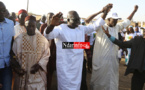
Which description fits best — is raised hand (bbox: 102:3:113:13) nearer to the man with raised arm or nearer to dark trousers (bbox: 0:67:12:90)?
the man with raised arm

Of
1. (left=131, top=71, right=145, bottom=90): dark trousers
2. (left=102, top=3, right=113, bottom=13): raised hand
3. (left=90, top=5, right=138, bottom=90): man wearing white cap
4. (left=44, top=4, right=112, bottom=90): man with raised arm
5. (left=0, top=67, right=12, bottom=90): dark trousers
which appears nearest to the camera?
(left=0, top=67, right=12, bottom=90): dark trousers

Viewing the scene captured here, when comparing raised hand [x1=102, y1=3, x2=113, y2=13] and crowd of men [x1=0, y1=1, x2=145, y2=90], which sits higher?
raised hand [x1=102, y1=3, x2=113, y2=13]

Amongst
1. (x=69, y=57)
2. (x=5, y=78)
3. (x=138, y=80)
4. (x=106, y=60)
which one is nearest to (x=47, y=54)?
(x=69, y=57)

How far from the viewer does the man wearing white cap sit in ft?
15.1

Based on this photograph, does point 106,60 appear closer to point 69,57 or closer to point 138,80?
point 138,80

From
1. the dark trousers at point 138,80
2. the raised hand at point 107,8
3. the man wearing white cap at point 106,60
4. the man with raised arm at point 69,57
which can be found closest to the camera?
the man with raised arm at point 69,57

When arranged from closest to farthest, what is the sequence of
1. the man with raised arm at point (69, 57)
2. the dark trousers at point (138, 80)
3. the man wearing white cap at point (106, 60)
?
1. the man with raised arm at point (69, 57)
2. the dark trousers at point (138, 80)
3. the man wearing white cap at point (106, 60)

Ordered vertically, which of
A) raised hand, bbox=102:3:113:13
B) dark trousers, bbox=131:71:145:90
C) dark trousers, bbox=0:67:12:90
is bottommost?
dark trousers, bbox=131:71:145:90

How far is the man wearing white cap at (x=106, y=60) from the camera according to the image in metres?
4.61

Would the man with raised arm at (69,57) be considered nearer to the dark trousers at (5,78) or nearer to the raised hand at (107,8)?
the raised hand at (107,8)

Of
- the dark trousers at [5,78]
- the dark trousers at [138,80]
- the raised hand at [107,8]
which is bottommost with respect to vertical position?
the dark trousers at [138,80]

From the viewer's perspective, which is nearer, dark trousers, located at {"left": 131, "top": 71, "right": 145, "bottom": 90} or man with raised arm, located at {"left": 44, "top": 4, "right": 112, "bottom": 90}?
man with raised arm, located at {"left": 44, "top": 4, "right": 112, "bottom": 90}

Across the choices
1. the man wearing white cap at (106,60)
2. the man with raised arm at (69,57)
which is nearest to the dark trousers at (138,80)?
the man wearing white cap at (106,60)

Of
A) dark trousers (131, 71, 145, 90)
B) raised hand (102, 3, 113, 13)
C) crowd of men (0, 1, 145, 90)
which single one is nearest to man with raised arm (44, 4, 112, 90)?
crowd of men (0, 1, 145, 90)
